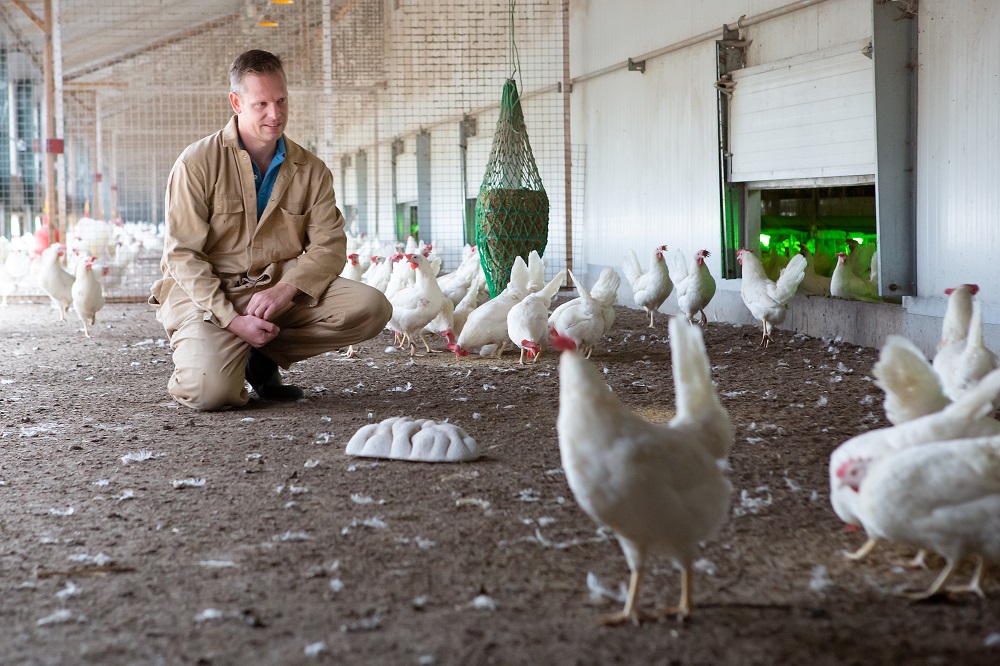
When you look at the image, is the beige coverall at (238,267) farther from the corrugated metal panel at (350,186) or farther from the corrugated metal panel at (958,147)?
the corrugated metal panel at (350,186)

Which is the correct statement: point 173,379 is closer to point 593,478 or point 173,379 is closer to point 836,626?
point 593,478

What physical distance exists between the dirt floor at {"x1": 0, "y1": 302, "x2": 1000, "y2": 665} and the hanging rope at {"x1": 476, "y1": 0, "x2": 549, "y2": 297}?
305cm

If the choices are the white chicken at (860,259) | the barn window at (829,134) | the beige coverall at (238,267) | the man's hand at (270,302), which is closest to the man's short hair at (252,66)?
the beige coverall at (238,267)

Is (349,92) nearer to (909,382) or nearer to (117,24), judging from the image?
(117,24)

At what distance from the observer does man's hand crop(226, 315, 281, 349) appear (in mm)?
3990

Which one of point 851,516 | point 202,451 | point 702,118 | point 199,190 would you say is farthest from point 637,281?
point 851,516

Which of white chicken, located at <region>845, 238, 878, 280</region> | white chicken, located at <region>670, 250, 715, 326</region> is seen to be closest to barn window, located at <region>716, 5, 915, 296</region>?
white chicken, located at <region>845, 238, 878, 280</region>

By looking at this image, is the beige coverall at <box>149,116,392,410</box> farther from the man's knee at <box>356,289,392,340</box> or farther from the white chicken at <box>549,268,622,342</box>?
the white chicken at <box>549,268,622,342</box>

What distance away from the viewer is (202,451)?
11.3ft

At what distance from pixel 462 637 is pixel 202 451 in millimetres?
1882

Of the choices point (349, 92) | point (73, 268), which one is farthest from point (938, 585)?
point (349, 92)

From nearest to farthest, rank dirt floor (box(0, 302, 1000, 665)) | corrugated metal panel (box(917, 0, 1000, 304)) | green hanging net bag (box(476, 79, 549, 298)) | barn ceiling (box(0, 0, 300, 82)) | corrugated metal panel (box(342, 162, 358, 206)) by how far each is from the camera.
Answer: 1. dirt floor (box(0, 302, 1000, 665))
2. corrugated metal panel (box(917, 0, 1000, 304))
3. green hanging net bag (box(476, 79, 549, 298))
4. barn ceiling (box(0, 0, 300, 82))
5. corrugated metal panel (box(342, 162, 358, 206))

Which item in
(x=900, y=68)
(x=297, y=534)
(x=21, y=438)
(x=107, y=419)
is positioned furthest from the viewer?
(x=900, y=68)

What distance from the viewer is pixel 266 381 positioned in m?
4.49
